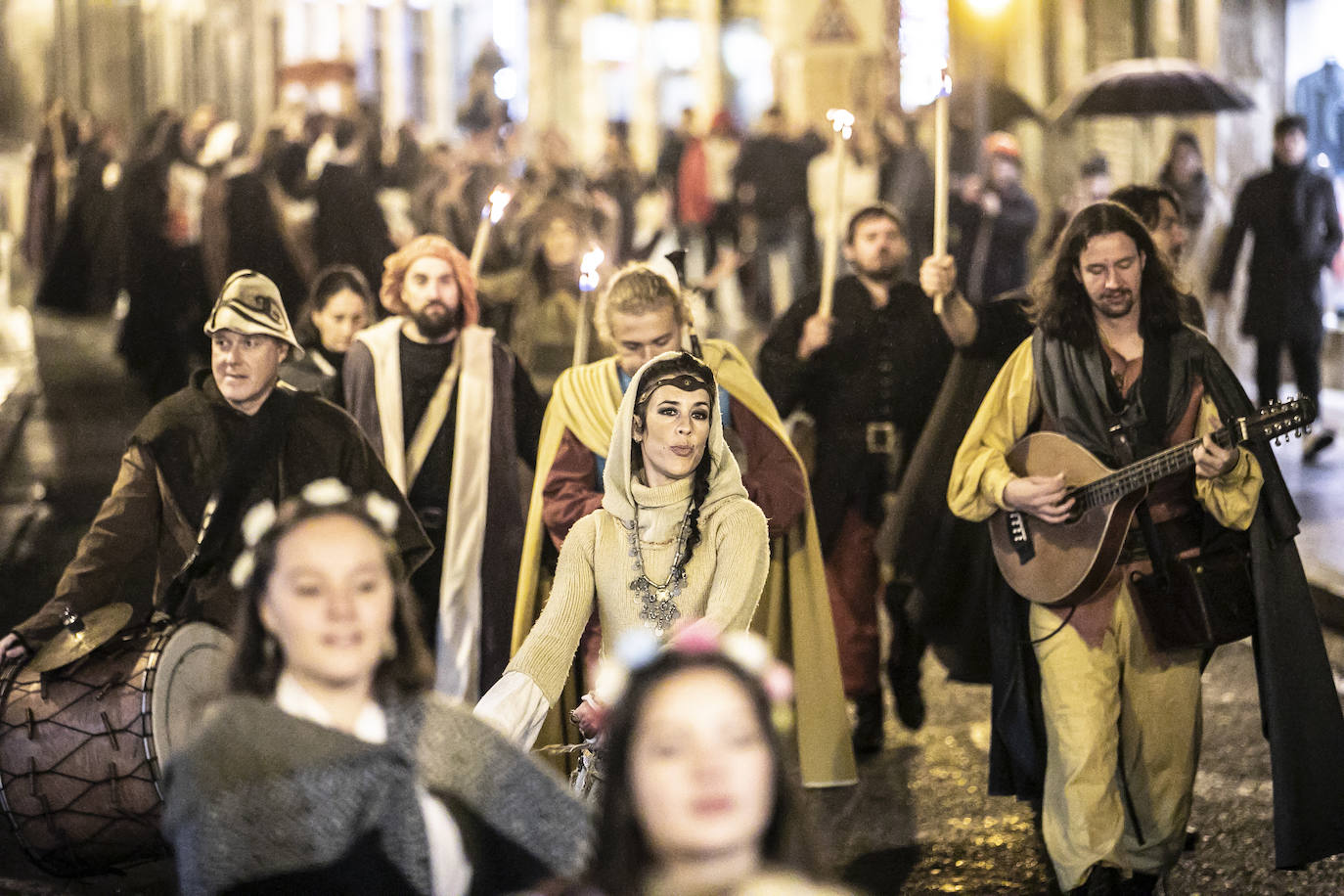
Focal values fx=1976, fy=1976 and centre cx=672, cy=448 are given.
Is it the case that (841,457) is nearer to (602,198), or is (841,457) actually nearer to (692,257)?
(602,198)

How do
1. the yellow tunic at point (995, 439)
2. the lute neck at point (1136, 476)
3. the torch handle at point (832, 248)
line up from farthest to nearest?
1. the torch handle at point (832, 248)
2. the yellow tunic at point (995, 439)
3. the lute neck at point (1136, 476)

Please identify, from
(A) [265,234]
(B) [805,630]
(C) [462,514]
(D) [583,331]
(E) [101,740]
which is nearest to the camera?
Result: (E) [101,740]

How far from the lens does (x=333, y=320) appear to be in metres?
8.05

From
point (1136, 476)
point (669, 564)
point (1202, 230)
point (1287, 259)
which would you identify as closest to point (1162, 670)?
point (1136, 476)

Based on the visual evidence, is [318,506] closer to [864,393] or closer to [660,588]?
[660,588]

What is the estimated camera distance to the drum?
5320mm

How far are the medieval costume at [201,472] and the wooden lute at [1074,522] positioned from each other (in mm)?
1860

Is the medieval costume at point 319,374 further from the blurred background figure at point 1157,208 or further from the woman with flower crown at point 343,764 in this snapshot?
the woman with flower crown at point 343,764

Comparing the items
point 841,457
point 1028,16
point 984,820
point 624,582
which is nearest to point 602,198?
point 1028,16

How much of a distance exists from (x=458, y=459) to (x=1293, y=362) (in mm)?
7871

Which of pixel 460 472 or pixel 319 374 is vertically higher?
pixel 319 374

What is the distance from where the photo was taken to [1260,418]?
5.37 meters

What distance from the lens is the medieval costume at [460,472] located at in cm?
718

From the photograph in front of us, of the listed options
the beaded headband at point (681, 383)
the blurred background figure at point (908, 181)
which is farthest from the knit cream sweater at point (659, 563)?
the blurred background figure at point (908, 181)
